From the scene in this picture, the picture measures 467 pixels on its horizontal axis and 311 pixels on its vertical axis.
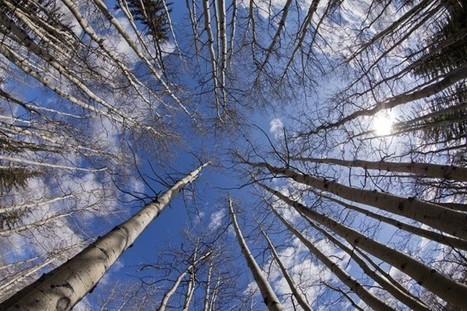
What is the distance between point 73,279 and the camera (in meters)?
1.83

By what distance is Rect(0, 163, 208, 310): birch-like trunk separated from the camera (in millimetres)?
1627

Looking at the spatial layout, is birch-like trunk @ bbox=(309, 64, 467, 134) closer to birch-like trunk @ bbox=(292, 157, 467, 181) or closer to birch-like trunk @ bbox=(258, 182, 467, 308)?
birch-like trunk @ bbox=(292, 157, 467, 181)

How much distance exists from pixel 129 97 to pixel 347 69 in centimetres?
532

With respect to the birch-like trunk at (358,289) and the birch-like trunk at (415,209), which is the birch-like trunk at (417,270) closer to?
the birch-like trunk at (415,209)

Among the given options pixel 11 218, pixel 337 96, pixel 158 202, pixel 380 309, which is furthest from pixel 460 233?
pixel 11 218

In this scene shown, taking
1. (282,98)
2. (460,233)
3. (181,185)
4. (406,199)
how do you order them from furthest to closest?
(282,98) → (181,185) → (406,199) → (460,233)

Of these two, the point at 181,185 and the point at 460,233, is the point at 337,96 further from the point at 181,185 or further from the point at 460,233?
the point at 460,233

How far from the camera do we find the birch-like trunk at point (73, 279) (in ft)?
5.34

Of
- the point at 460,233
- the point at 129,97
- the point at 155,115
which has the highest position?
the point at 155,115

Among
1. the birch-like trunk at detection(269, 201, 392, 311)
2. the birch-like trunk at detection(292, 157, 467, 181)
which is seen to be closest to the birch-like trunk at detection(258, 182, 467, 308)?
the birch-like trunk at detection(269, 201, 392, 311)

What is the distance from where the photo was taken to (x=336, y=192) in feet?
13.1

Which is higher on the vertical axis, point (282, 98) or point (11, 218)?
point (282, 98)

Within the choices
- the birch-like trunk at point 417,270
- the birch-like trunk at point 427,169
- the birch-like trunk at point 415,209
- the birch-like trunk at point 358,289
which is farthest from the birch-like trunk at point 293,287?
the birch-like trunk at point 427,169

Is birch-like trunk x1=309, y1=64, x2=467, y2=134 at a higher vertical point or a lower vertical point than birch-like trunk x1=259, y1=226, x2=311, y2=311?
higher
